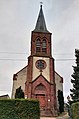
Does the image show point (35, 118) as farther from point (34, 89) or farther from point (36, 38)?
point (36, 38)

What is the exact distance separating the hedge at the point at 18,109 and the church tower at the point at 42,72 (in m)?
14.4

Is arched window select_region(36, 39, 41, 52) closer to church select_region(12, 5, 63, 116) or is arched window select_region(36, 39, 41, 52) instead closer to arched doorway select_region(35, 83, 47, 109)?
church select_region(12, 5, 63, 116)

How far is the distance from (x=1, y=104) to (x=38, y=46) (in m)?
21.5

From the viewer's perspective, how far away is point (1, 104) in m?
17.3

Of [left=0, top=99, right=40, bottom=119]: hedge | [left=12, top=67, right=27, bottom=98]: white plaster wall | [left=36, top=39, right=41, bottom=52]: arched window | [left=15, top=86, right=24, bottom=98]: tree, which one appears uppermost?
[left=36, top=39, right=41, bottom=52]: arched window

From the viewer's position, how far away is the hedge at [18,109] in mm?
16984

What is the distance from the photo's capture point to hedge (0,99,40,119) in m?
17.0

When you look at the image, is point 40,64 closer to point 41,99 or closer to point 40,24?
point 41,99

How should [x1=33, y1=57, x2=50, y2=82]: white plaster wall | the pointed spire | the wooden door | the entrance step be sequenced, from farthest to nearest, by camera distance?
1. the pointed spire
2. [x1=33, y1=57, x2=50, y2=82]: white plaster wall
3. the wooden door
4. the entrance step

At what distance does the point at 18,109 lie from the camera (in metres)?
17.2

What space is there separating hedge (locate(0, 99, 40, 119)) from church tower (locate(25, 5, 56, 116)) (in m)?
14.4

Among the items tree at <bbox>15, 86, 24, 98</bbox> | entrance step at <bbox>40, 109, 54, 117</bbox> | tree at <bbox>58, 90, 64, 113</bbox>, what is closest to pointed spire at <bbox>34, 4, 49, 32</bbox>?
tree at <bbox>15, 86, 24, 98</bbox>

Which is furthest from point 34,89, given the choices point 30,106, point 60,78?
point 30,106

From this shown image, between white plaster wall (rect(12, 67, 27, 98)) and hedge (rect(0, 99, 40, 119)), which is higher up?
white plaster wall (rect(12, 67, 27, 98))
